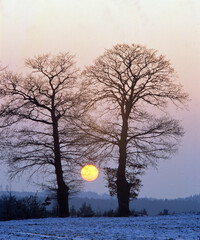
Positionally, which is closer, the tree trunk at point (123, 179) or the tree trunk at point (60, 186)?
the tree trunk at point (123, 179)

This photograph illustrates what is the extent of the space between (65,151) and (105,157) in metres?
3.13

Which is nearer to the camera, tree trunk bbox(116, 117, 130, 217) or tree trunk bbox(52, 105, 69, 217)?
tree trunk bbox(116, 117, 130, 217)

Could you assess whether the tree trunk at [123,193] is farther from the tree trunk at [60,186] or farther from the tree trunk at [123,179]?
the tree trunk at [60,186]

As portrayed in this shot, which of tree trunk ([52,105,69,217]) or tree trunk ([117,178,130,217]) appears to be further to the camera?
tree trunk ([52,105,69,217])

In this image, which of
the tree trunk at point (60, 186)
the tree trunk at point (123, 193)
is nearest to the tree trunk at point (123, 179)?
the tree trunk at point (123, 193)

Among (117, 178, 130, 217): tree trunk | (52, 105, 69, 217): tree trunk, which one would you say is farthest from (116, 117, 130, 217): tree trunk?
(52, 105, 69, 217): tree trunk

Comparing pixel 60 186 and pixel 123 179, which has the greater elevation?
pixel 123 179

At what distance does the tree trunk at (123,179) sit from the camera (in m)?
32.6

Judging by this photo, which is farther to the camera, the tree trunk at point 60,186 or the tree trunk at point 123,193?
the tree trunk at point 60,186

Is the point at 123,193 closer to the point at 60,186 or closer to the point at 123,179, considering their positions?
the point at 123,179

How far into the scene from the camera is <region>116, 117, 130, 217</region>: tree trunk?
32.6 metres

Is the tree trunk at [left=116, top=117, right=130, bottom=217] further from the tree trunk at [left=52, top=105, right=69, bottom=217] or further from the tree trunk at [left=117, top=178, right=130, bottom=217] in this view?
the tree trunk at [left=52, top=105, right=69, bottom=217]

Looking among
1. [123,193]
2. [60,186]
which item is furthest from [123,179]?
[60,186]

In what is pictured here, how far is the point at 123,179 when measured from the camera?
3272 centimetres
